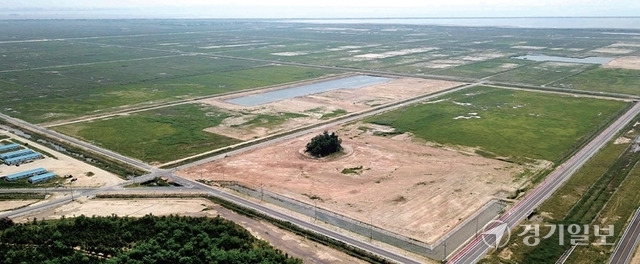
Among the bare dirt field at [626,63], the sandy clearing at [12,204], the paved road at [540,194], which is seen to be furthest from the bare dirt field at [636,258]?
the bare dirt field at [626,63]

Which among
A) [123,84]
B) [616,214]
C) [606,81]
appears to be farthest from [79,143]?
[606,81]

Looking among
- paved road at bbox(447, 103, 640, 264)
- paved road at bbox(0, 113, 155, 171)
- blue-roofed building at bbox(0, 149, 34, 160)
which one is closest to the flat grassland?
paved road at bbox(0, 113, 155, 171)

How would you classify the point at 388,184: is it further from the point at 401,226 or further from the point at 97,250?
the point at 97,250

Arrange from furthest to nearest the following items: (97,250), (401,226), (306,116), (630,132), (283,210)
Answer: (306,116) → (630,132) → (283,210) → (401,226) → (97,250)

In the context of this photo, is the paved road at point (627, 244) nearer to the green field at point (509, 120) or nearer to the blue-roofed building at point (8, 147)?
the green field at point (509, 120)

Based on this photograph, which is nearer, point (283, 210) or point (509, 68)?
point (283, 210)

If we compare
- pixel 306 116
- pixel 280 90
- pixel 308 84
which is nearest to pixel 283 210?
pixel 306 116

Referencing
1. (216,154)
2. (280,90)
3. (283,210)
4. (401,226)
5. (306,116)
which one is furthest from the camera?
(280,90)
